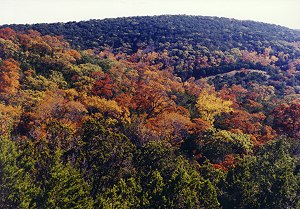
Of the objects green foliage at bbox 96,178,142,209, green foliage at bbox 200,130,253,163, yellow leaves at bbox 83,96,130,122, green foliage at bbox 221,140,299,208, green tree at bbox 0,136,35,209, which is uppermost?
green tree at bbox 0,136,35,209

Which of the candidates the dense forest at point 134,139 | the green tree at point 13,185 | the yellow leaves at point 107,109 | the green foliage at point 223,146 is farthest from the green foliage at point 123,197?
the yellow leaves at point 107,109

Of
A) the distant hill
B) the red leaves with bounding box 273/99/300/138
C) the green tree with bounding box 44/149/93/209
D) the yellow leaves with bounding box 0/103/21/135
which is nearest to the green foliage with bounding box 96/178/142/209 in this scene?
the green tree with bounding box 44/149/93/209

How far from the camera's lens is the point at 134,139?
177 ft

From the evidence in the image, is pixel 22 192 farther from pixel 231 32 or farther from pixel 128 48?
pixel 231 32

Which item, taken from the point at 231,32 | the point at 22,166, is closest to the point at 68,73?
the point at 22,166

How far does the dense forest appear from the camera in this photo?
31.4 meters

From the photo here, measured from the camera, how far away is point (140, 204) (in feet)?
104

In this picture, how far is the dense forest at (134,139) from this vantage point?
31.4 m

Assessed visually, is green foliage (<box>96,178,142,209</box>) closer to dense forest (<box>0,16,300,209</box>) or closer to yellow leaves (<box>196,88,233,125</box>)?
dense forest (<box>0,16,300,209</box>)

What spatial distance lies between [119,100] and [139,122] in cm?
1467

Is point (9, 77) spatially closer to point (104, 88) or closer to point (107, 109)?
point (104, 88)

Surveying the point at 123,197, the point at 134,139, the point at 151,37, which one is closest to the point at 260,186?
the point at 123,197

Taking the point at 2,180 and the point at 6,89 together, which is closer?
the point at 2,180

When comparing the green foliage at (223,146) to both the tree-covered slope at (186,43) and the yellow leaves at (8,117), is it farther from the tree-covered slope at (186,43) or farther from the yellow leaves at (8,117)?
the tree-covered slope at (186,43)
